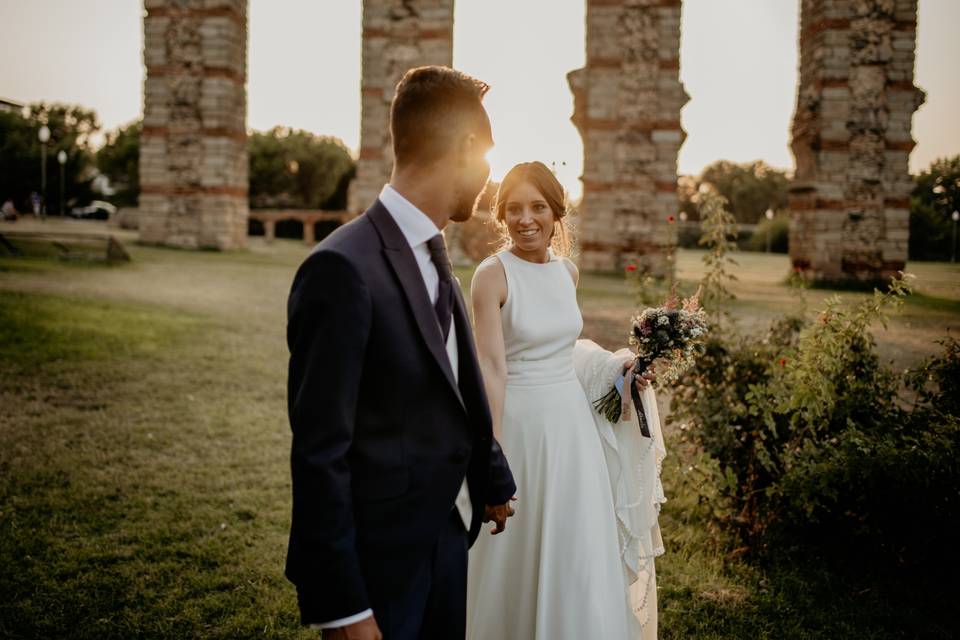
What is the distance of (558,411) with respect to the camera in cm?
277

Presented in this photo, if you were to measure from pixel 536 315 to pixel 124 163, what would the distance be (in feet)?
185

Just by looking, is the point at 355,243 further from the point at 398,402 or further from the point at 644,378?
the point at 644,378

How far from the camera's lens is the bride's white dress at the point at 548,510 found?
2.58m

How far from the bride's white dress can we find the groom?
75 centimetres

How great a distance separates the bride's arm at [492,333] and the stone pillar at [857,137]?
15.8 meters

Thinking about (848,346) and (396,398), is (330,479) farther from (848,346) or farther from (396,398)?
(848,346)

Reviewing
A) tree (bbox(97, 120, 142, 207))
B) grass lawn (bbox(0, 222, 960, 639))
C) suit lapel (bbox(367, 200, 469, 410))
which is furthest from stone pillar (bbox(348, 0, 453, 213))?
tree (bbox(97, 120, 142, 207))

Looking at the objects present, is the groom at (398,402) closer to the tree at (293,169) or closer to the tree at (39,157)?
the tree at (293,169)

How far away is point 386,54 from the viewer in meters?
17.2

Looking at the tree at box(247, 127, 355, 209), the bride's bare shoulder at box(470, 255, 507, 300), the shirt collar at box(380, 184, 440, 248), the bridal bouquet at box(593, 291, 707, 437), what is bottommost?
the bridal bouquet at box(593, 291, 707, 437)

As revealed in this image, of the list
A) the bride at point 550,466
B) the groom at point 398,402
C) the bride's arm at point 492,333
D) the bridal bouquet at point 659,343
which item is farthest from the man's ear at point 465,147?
the bridal bouquet at point 659,343

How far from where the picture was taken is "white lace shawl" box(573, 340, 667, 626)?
2838mm

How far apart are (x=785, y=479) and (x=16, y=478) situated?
514 cm

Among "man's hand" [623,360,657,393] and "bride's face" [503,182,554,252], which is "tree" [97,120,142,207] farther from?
"man's hand" [623,360,657,393]
